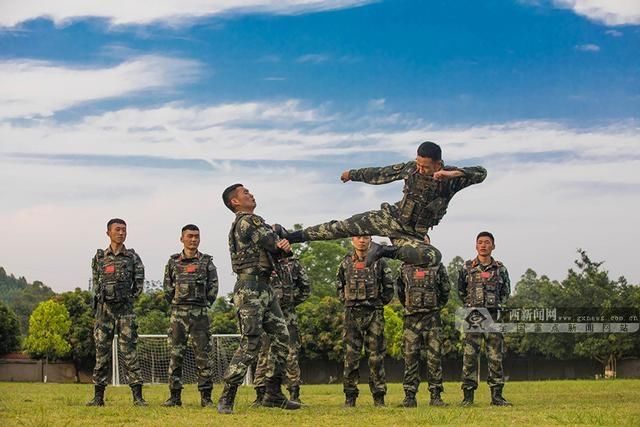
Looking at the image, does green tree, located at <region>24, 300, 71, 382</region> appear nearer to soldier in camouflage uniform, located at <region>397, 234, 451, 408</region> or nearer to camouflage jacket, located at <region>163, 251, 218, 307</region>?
camouflage jacket, located at <region>163, 251, 218, 307</region>

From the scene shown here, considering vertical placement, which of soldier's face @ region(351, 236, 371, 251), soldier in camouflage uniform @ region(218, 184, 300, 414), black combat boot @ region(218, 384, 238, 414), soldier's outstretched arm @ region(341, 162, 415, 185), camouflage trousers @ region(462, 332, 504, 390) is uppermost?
soldier's outstretched arm @ region(341, 162, 415, 185)

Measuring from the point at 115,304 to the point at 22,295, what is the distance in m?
93.9

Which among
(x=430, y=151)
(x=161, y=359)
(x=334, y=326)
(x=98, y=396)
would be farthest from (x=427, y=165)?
(x=334, y=326)

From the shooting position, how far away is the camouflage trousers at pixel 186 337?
15008 millimetres

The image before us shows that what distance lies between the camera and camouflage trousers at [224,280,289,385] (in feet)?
40.7

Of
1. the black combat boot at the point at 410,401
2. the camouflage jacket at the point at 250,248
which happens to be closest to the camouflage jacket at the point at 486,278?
the black combat boot at the point at 410,401

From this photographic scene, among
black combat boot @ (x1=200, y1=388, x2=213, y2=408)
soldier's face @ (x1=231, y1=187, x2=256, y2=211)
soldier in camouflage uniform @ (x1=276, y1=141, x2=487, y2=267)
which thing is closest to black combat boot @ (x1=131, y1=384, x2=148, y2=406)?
black combat boot @ (x1=200, y1=388, x2=213, y2=408)

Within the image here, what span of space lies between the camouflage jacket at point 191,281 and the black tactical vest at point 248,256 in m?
2.60

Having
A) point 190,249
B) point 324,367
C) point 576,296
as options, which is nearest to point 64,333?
point 324,367

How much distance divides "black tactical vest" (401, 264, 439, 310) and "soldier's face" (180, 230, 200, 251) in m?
3.60

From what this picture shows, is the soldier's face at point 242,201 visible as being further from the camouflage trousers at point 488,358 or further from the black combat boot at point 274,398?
the camouflage trousers at point 488,358

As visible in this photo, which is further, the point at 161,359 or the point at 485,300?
the point at 161,359

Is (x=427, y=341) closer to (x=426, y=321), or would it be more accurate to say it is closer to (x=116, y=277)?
(x=426, y=321)

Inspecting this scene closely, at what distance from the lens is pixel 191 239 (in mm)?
15359
